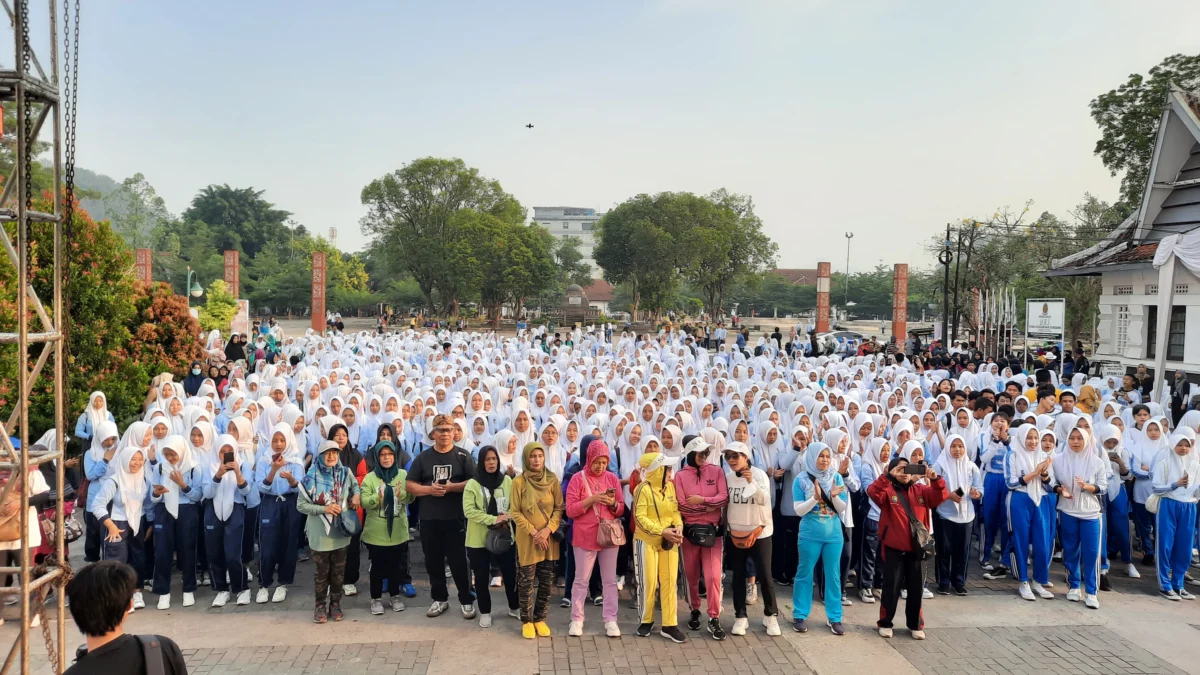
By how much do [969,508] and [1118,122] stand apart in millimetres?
21171

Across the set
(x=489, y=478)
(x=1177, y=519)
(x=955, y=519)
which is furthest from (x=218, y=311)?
(x=1177, y=519)

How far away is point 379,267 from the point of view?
72375 millimetres

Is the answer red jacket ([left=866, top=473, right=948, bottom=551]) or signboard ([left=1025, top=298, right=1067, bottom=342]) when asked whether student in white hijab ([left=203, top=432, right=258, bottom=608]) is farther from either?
signboard ([left=1025, top=298, right=1067, bottom=342])

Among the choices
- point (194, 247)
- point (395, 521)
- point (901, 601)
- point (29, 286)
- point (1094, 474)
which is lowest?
point (901, 601)

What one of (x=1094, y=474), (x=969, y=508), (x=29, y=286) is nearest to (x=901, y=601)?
(x=969, y=508)

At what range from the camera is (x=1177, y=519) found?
6.96 m

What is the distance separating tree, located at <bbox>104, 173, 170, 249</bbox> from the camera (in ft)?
193

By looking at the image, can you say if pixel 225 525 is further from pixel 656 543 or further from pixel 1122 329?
pixel 1122 329

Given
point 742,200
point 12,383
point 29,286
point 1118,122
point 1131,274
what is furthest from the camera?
point 742,200

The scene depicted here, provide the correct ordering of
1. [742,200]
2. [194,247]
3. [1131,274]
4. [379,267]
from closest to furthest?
[1131,274] → [742,200] → [194,247] → [379,267]

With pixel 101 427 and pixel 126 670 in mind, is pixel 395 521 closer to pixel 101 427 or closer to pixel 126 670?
pixel 101 427

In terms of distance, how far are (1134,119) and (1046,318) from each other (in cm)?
954

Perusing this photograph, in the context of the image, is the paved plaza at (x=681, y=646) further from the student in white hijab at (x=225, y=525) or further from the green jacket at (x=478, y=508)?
the green jacket at (x=478, y=508)

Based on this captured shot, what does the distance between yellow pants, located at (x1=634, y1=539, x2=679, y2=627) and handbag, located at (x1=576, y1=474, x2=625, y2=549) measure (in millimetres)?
173
